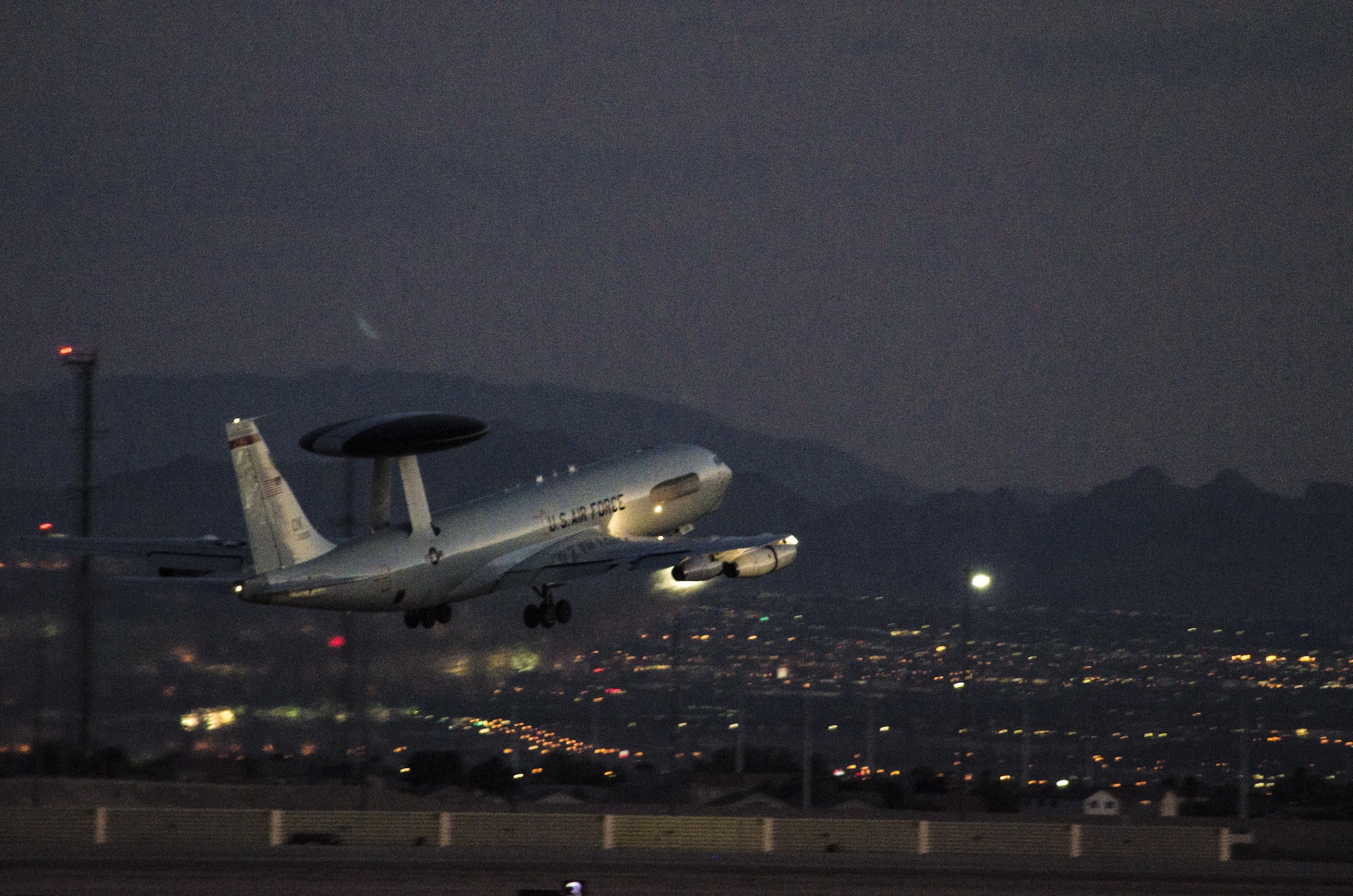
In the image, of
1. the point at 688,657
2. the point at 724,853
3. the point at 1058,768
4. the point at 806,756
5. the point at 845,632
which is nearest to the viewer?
the point at 724,853

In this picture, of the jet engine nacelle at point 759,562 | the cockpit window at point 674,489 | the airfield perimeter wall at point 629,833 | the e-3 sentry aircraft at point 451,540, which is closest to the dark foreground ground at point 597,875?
the airfield perimeter wall at point 629,833

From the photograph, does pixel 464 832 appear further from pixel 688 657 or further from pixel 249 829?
pixel 688 657

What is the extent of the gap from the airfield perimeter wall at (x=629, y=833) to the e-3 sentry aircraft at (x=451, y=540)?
7543mm

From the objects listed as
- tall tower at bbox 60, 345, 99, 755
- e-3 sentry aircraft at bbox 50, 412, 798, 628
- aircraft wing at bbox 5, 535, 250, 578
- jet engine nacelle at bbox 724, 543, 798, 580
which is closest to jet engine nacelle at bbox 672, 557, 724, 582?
e-3 sentry aircraft at bbox 50, 412, 798, 628

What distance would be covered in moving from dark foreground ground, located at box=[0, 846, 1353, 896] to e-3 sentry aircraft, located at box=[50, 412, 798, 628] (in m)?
7.57

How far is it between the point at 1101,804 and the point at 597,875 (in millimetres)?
61172

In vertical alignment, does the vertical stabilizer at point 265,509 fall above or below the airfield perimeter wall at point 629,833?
above

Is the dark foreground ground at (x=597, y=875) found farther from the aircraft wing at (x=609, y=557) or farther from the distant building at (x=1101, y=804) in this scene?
the distant building at (x=1101, y=804)

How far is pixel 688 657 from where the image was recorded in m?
174

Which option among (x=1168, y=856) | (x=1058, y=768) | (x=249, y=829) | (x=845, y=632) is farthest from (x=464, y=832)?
(x=845, y=632)

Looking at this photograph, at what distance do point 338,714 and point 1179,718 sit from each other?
105 metres

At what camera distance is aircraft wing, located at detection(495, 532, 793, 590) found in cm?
6291

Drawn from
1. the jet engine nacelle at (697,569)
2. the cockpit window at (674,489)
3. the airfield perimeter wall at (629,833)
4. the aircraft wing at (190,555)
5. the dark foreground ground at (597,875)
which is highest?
the cockpit window at (674,489)

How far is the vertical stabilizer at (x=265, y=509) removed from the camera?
56.1 meters
